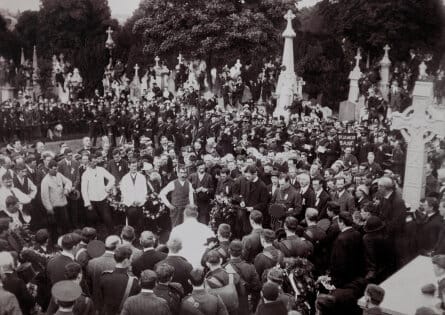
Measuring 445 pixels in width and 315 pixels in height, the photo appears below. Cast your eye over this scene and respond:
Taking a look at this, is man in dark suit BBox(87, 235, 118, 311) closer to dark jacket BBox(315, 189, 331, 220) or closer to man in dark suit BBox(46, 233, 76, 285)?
man in dark suit BBox(46, 233, 76, 285)

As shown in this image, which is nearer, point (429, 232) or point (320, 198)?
point (429, 232)

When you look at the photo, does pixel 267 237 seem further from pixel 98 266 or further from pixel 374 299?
pixel 98 266

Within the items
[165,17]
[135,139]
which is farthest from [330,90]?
[135,139]

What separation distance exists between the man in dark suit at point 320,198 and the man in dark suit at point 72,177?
458cm

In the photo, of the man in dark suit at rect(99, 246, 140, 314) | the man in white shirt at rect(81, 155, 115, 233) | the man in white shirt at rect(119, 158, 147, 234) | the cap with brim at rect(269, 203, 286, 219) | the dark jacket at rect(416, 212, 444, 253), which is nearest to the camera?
the man in dark suit at rect(99, 246, 140, 314)

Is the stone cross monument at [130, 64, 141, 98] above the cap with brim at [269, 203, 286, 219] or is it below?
above

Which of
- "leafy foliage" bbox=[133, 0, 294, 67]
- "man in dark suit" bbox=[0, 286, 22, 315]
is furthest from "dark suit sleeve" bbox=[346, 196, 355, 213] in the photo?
"leafy foliage" bbox=[133, 0, 294, 67]

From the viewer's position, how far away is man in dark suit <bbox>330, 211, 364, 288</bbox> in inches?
248

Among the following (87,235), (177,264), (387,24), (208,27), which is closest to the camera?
(177,264)

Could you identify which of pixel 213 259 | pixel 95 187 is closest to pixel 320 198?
pixel 213 259

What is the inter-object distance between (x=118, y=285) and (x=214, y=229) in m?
4.50

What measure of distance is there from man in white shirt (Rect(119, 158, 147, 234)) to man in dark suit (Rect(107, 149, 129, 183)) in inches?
34.3

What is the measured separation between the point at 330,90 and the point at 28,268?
1157 inches

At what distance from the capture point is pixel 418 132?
1081 cm
